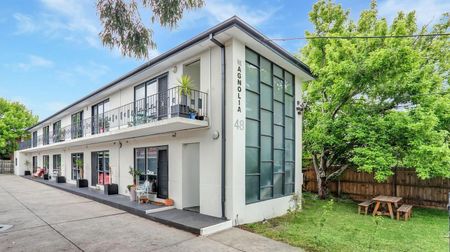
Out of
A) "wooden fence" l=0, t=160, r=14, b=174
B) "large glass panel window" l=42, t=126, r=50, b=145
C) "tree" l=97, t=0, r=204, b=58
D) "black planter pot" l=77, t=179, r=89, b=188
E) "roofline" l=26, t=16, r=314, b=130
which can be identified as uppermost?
"roofline" l=26, t=16, r=314, b=130

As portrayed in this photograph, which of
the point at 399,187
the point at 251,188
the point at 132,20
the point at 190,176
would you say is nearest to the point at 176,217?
the point at 190,176

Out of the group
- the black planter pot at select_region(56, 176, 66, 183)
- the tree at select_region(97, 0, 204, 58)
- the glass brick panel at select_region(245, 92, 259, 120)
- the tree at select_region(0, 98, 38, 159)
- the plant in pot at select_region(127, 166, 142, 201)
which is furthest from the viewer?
the tree at select_region(0, 98, 38, 159)

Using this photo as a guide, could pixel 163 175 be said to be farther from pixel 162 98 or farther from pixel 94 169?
pixel 94 169

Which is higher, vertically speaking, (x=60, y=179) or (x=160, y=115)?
(x=160, y=115)

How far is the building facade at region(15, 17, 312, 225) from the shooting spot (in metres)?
7.76

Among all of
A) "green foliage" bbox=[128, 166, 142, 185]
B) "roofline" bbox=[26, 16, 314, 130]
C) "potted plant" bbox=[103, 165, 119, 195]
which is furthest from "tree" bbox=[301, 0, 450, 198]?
"potted plant" bbox=[103, 165, 119, 195]

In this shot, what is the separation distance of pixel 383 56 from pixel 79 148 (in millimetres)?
17718

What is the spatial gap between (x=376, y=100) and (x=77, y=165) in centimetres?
1742

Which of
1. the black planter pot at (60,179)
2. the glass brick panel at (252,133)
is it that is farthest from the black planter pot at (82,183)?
the glass brick panel at (252,133)

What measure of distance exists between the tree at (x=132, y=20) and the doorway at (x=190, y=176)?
431cm

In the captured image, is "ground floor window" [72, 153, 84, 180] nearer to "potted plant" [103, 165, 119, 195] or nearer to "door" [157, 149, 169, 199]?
"potted plant" [103, 165, 119, 195]

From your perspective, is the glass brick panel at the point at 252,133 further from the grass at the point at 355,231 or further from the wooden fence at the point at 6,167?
the wooden fence at the point at 6,167

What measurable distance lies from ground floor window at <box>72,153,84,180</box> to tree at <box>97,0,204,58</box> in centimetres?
1334

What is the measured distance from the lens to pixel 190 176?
30.9ft
